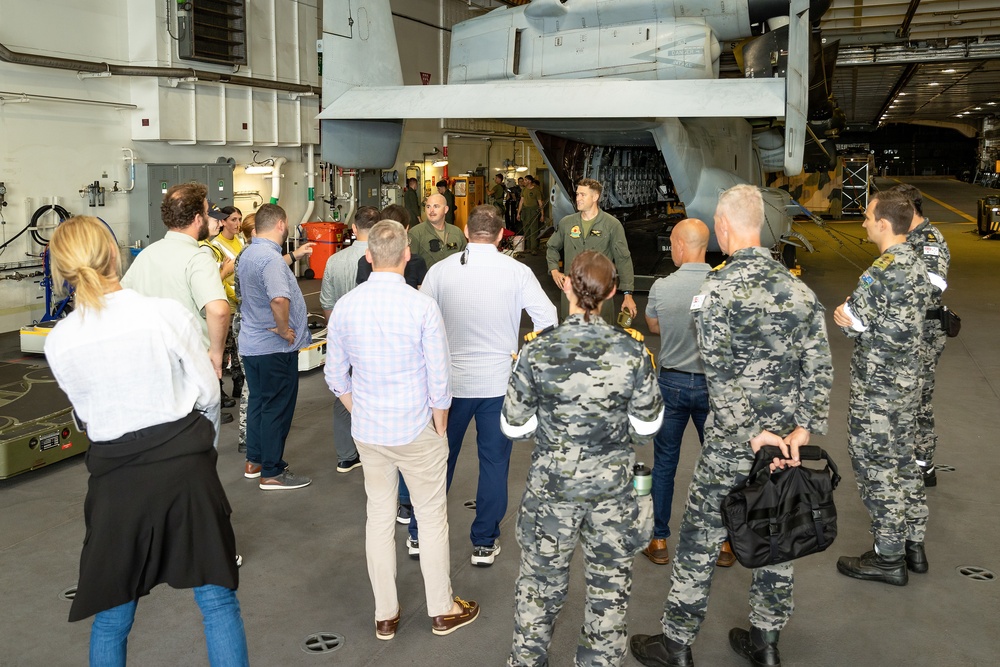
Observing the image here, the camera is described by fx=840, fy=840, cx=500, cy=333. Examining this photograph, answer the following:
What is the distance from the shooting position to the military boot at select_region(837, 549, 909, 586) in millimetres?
3746

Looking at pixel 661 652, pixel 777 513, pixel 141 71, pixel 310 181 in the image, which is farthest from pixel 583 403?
pixel 310 181

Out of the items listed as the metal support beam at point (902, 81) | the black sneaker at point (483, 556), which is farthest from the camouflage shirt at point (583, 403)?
the metal support beam at point (902, 81)

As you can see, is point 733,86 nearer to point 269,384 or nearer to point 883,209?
point 883,209

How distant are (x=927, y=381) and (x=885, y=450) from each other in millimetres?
1039

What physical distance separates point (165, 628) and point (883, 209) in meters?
3.47

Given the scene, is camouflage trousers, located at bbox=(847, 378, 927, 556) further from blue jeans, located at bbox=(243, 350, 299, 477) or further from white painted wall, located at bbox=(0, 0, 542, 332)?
white painted wall, located at bbox=(0, 0, 542, 332)

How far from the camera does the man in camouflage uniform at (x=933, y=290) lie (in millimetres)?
4082

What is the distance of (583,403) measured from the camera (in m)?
2.51

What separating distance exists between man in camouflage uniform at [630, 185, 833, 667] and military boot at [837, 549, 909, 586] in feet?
3.08

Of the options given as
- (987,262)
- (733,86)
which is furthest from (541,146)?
(987,262)

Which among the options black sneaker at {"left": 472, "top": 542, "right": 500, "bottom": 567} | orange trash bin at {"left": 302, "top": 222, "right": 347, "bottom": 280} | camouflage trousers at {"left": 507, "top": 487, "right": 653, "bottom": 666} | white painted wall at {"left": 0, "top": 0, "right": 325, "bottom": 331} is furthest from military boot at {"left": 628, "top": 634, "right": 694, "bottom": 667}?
orange trash bin at {"left": 302, "top": 222, "right": 347, "bottom": 280}

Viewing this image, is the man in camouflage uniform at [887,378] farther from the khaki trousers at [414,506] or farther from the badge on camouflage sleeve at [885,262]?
the khaki trousers at [414,506]

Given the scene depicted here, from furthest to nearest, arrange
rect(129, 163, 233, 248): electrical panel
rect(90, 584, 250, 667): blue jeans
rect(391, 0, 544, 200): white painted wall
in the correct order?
rect(391, 0, 544, 200): white painted wall
rect(129, 163, 233, 248): electrical panel
rect(90, 584, 250, 667): blue jeans

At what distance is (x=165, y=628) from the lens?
3.34 m
